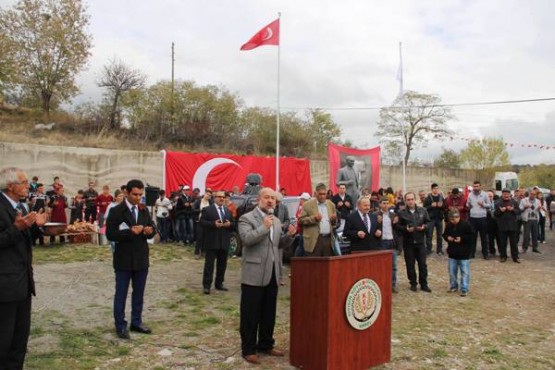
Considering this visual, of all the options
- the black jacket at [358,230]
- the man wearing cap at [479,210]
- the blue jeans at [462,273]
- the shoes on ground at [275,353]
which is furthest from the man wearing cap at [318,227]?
the man wearing cap at [479,210]

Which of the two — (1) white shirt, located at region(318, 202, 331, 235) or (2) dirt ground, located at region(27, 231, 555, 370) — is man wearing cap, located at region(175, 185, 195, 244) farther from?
(1) white shirt, located at region(318, 202, 331, 235)

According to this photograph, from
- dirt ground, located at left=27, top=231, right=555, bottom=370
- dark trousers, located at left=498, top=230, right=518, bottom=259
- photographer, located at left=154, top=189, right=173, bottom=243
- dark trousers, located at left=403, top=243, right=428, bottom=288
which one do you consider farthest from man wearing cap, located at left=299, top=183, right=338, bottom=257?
photographer, located at left=154, top=189, right=173, bottom=243

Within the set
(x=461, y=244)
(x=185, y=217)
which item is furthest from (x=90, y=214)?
(x=461, y=244)

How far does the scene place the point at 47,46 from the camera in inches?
984

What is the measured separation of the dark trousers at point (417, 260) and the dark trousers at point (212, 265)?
3386 mm

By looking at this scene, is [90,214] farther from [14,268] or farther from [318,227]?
[14,268]

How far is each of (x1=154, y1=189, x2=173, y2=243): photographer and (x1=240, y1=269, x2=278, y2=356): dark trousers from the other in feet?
31.3

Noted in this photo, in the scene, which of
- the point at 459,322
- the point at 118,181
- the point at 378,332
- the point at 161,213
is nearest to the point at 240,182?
the point at 118,181

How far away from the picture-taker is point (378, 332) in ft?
15.7

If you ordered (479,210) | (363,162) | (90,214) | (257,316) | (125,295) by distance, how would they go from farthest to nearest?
(363,162)
(90,214)
(479,210)
(125,295)
(257,316)

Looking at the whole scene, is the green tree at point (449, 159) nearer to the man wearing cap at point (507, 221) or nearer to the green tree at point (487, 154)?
the green tree at point (487, 154)

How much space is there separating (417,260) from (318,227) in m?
2.16

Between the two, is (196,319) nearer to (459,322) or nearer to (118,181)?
(459,322)

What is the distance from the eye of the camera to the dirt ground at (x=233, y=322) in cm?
499
